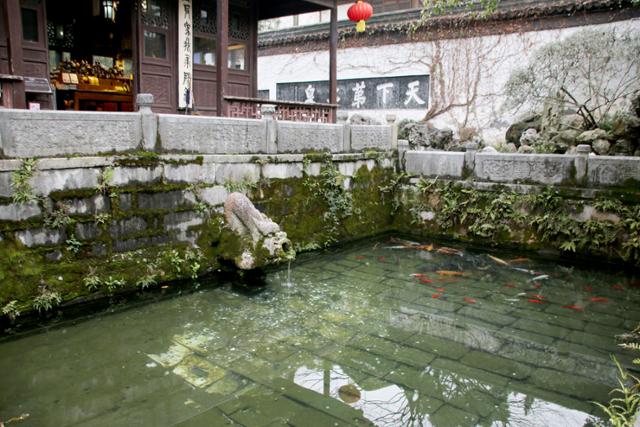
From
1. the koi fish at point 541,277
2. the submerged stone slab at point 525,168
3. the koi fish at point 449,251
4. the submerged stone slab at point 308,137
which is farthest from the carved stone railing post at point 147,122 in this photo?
the submerged stone slab at point 525,168

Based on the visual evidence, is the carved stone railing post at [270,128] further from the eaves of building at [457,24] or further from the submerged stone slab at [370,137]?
the eaves of building at [457,24]

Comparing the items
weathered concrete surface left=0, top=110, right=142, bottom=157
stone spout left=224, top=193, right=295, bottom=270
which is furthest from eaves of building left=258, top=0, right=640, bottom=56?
weathered concrete surface left=0, top=110, right=142, bottom=157

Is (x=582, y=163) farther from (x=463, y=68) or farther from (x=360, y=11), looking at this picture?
(x=463, y=68)

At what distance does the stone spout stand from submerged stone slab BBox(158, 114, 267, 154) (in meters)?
0.81

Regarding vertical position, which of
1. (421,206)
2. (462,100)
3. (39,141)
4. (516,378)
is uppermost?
(462,100)

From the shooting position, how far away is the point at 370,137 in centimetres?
891

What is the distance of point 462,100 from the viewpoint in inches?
533

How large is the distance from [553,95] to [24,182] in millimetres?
11168

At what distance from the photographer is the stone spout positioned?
5531 millimetres

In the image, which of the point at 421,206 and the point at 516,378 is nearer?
the point at 516,378

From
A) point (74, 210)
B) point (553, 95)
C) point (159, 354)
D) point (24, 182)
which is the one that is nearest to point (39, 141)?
point (24, 182)

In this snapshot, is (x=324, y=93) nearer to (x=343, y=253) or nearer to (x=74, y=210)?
(x=343, y=253)

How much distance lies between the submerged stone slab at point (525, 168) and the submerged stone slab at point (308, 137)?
2445 mm

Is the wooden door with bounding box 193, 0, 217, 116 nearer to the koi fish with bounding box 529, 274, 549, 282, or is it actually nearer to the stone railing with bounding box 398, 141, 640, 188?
the stone railing with bounding box 398, 141, 640, 188
